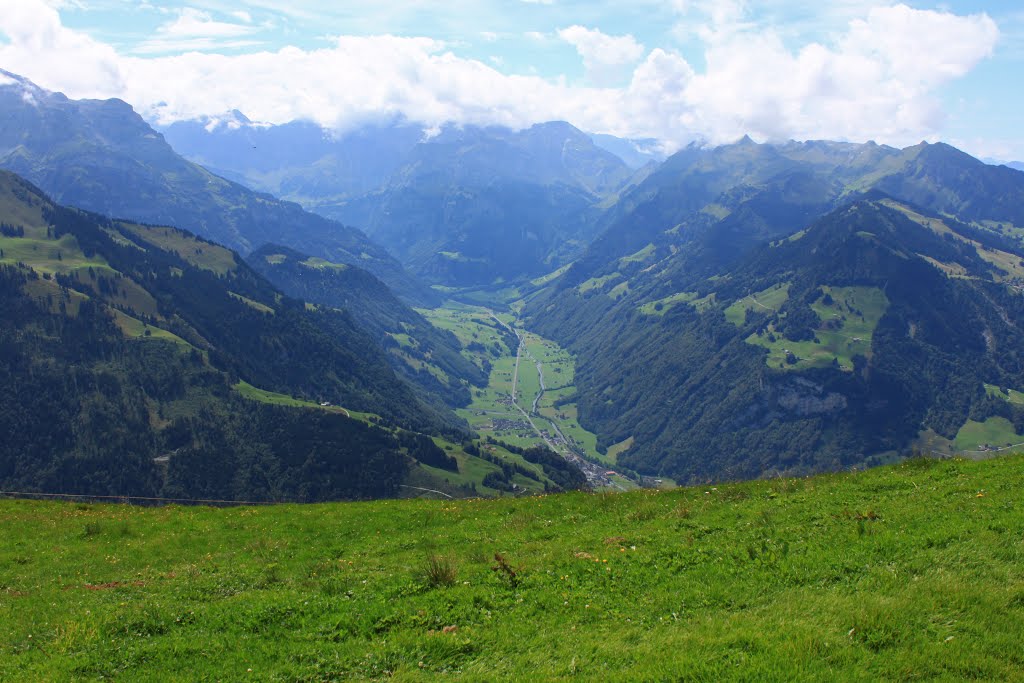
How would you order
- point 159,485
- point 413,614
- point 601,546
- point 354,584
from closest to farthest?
point 413,614 < point 354,584 < point 601,546 < point 159,485

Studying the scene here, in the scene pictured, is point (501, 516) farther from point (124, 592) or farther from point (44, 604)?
point (44, 604)

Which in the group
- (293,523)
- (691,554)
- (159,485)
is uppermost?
(691,554)

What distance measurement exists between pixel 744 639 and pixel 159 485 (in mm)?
215762

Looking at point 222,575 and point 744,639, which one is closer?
point 744,639

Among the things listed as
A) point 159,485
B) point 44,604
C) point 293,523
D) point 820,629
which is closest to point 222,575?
point 44,604

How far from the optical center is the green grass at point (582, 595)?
15648mm

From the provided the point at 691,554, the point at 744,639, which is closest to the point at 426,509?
the point at 691,554

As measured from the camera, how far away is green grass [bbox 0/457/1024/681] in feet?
51.3

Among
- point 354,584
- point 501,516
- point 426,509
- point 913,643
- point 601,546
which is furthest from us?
point 426,509

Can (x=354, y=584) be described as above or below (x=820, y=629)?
below

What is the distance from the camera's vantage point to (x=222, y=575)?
86.9 ft

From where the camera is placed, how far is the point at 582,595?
68.3 feet

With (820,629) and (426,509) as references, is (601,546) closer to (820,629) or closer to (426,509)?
(820,629)

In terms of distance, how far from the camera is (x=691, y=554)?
23.8 m
